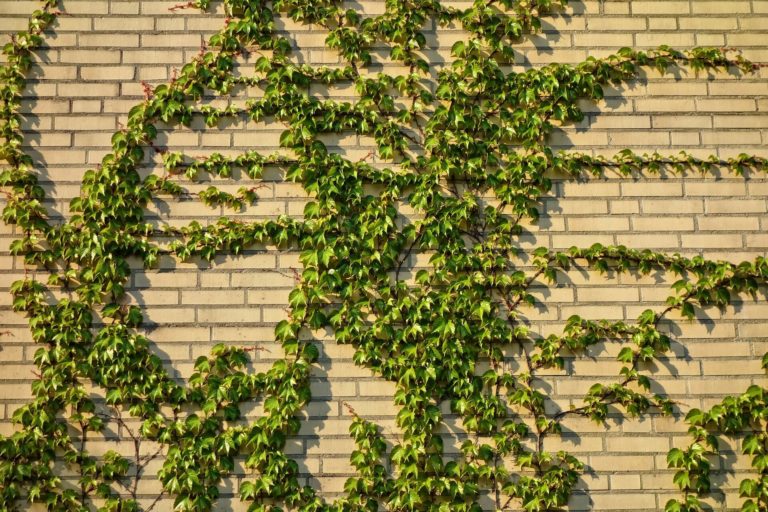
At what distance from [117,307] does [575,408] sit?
2094 mm

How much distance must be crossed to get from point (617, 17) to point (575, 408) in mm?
1926

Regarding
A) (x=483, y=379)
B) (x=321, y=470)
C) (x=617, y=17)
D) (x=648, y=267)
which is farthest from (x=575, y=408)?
(x=617, y=17)

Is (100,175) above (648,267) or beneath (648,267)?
above

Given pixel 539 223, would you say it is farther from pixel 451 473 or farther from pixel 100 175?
pixel 100 175

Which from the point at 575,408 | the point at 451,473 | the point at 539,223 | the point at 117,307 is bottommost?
the point at 451,473

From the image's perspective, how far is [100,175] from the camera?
441 centimetres

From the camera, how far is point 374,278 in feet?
14.4

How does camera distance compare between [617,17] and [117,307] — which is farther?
[617,17]

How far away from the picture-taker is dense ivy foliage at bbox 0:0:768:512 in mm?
4191

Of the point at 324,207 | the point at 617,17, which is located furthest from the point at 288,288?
the point at 617,17

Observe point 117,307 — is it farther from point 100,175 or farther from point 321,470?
point 321,470

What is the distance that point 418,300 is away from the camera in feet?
14.3

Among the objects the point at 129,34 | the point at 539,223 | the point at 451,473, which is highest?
the point at 129,34

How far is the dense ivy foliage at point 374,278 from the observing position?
4.19 m
